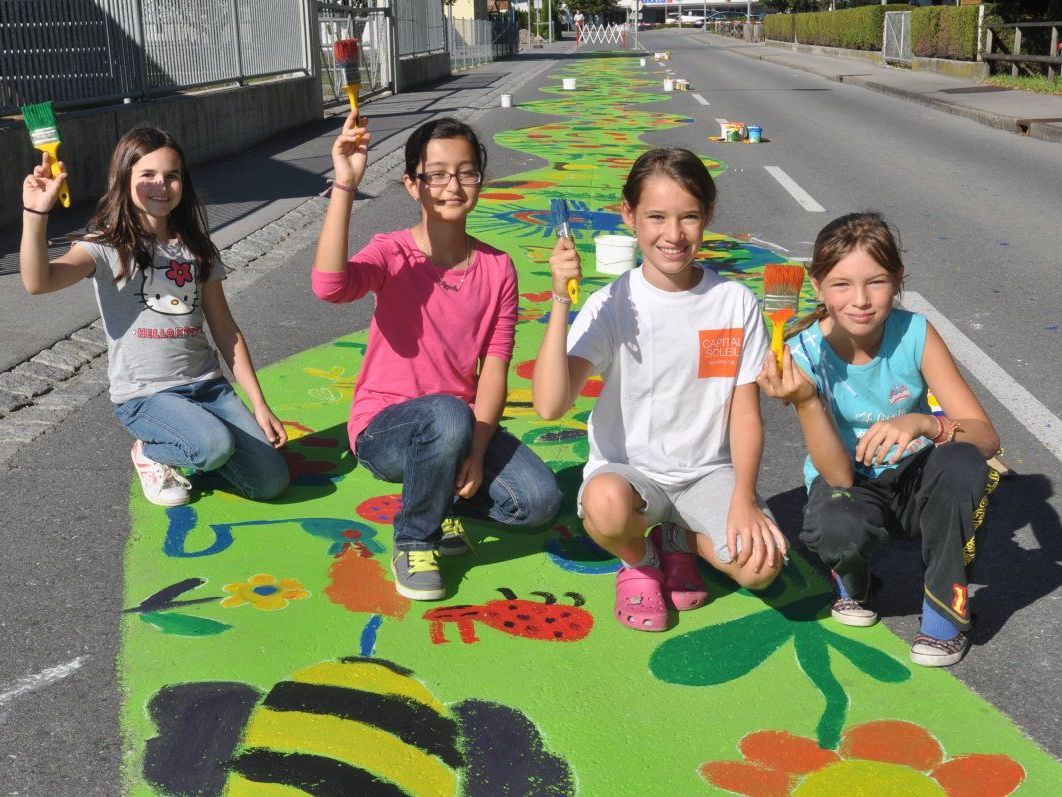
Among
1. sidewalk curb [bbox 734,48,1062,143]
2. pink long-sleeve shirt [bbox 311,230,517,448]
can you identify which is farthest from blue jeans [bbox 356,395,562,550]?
sidewalk curb [bbox 734,48,1062,143]

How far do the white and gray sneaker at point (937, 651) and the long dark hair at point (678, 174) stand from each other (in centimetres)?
122

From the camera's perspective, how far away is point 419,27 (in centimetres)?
2966

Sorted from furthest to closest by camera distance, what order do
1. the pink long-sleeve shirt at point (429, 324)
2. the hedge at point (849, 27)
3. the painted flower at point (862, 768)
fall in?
the hedge at point (849, 27), the pink long-sleeve shirt at point (429, 324), the painted flower at point (862, 768)

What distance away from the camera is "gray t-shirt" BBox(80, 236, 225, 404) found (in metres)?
4.09

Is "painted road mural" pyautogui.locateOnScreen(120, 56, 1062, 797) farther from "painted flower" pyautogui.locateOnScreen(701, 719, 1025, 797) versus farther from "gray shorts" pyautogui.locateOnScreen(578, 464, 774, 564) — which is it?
"gray shorts" pyautogui.locateOnScreen(578, 464, 774, 564)

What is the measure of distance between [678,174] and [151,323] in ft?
6.50

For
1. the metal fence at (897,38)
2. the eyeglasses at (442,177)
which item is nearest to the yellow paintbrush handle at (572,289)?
the eyeglasses at (442,177)

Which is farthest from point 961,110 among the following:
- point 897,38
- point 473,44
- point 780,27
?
point 780,27

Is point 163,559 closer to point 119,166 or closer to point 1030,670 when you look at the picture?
point 119,166

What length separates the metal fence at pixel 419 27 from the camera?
Result: 2676 cm

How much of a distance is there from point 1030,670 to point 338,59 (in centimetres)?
252

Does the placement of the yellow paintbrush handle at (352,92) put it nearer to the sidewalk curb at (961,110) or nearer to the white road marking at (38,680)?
the white road marking at (38,680)

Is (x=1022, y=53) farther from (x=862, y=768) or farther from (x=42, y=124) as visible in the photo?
(x=862, y=768)

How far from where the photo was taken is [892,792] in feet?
8.09
